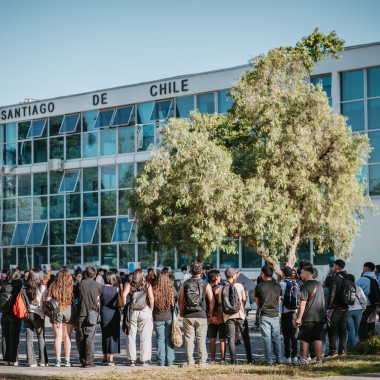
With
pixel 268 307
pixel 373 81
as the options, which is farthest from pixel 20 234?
pixel 268 307

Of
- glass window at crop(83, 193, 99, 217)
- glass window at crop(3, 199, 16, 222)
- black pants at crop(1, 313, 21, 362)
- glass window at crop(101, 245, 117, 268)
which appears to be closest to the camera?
black pants at crop(1, 313, 21, 362)

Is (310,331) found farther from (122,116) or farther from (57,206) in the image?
(57,206)

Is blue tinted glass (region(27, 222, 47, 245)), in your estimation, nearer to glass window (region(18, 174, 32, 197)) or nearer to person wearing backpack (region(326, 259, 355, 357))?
glass window (region(18, 174, 32, 197))

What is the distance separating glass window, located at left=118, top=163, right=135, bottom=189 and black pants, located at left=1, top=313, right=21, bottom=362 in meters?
22.3

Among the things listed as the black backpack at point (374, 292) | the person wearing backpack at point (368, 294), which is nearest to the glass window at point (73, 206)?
the person wearing backpack at point (368, 294)

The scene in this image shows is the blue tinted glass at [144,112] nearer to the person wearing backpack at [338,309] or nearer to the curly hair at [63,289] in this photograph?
the curly hair at [63,289]

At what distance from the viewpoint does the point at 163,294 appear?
A: 1341 centimetres

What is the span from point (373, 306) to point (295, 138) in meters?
7.85

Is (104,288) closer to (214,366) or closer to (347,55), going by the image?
(214,366)

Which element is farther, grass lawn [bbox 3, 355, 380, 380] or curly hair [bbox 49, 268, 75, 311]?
curly hair [bbox 49, 268, 75, 311]

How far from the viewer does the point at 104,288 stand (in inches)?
549

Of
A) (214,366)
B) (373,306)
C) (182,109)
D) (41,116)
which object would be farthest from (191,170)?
(41,116)

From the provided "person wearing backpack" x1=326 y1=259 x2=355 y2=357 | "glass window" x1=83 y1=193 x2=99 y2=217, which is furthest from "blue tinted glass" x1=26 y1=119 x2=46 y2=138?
"person wearing backpack" x1=326 y1=259 x2=355 y2=357

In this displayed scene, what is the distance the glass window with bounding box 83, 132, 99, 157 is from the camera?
3791 cm
